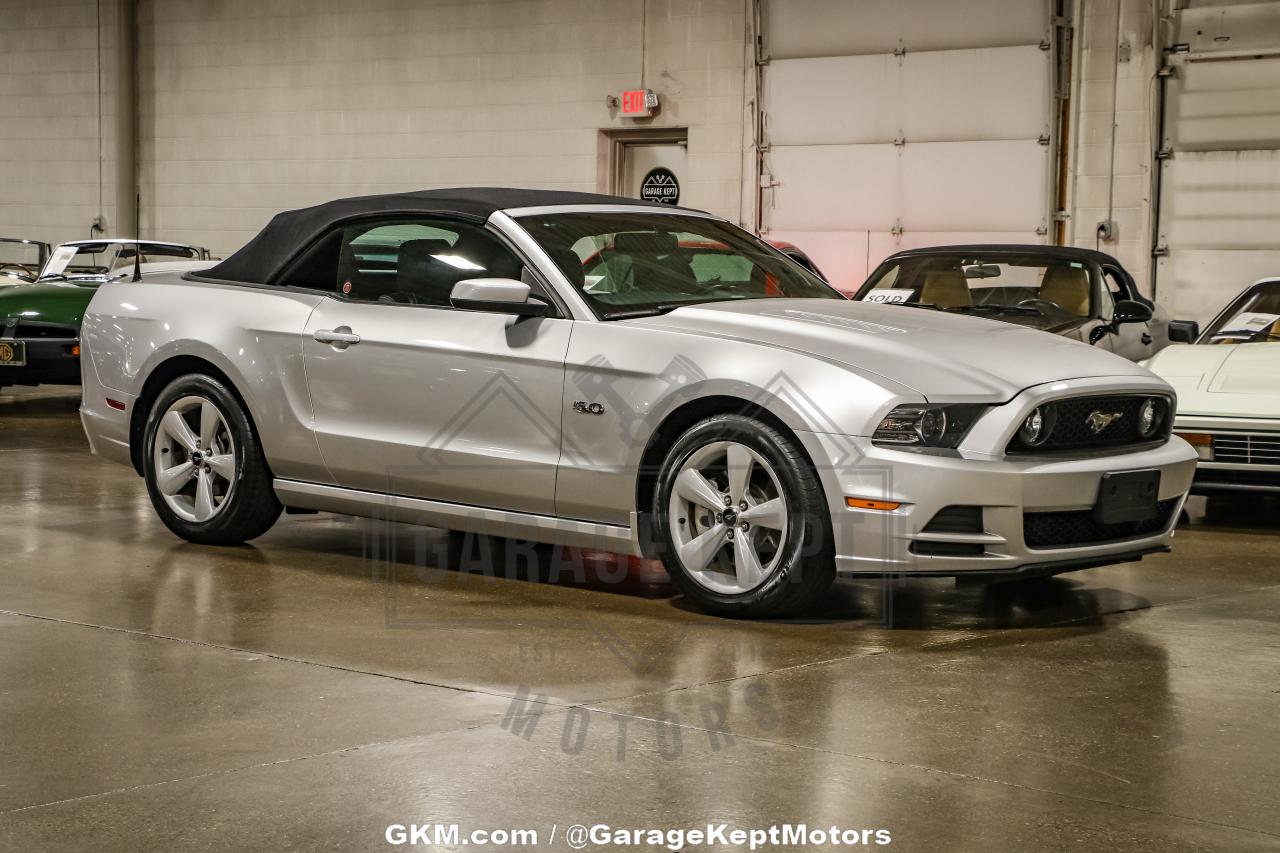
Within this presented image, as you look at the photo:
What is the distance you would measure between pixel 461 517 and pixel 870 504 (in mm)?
1620

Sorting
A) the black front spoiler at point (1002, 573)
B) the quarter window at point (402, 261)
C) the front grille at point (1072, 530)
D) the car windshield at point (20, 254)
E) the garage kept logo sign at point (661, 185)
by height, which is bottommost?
the black front spoiler at point (1002, 573)

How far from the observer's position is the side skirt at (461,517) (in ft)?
18.9

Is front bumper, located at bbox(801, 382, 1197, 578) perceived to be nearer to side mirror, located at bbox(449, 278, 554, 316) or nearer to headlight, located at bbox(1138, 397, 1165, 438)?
headlight, located at bbox(1138, 397, 1165, 438)

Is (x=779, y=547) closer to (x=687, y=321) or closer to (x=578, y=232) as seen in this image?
(x=687, y=321)

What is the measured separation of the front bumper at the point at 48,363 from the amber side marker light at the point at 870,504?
8.69 meters

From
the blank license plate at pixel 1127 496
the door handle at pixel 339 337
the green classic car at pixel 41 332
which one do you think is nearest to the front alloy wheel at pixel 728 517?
the blank license plate at pixel 1127 496

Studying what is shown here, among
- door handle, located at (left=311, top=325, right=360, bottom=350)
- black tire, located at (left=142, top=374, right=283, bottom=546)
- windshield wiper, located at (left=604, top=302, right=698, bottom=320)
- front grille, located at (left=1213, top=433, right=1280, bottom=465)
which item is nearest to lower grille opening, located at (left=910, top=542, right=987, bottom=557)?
windshield wiper, located at (left=604, top=302, right=698, bottom=320)

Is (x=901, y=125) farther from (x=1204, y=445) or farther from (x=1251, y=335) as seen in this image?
(x=1204, y=445)

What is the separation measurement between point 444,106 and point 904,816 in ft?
60.0

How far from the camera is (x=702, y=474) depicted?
5.55m

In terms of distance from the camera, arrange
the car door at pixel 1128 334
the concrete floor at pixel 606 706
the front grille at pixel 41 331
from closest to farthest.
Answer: the concrete floor at pixel 606 706
the car door at pixel 1128 334
the front grille at pixel 41 331

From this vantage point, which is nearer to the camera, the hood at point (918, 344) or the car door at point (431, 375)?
the hood at point (918, 344)

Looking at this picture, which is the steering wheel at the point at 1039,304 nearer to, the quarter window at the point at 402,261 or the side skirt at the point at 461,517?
the quarter window at the point at 402,261

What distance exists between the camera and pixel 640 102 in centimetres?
1928
